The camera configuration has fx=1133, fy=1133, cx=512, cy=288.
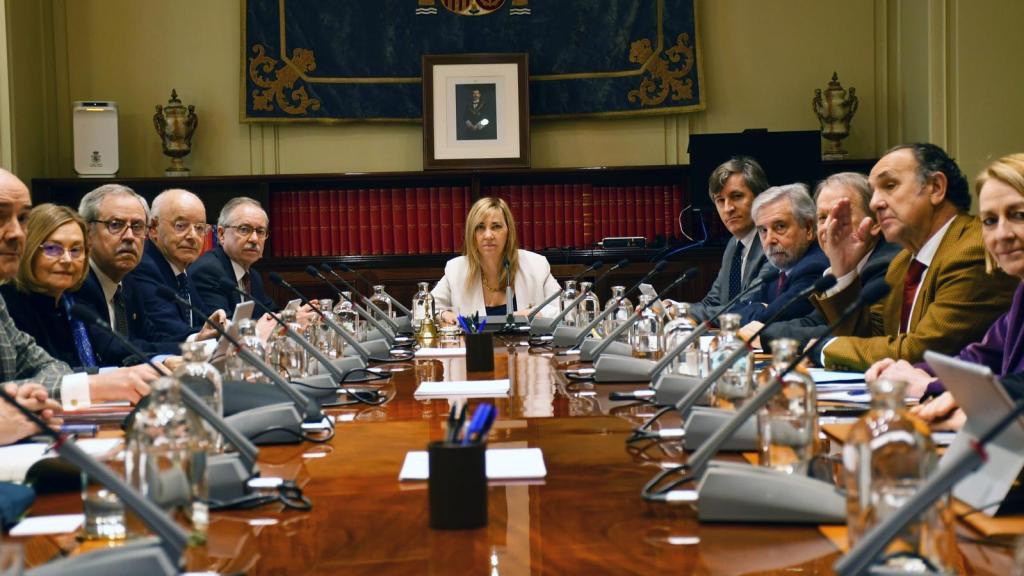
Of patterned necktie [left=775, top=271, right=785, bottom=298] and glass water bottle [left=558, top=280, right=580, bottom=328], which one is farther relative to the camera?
glass water bottle [left=558, top=280, right=580, bottom=328]

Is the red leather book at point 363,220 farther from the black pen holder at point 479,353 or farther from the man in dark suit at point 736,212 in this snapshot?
the black pen holder at point 479,353

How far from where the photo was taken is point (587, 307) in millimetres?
4402

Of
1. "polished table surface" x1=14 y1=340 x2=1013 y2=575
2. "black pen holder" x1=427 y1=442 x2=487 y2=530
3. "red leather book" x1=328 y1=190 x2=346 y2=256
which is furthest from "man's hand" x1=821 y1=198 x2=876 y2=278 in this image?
"red leather book" x1=328 y1=190 x2=346 y2=256

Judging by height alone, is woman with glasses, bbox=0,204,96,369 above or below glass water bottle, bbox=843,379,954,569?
above

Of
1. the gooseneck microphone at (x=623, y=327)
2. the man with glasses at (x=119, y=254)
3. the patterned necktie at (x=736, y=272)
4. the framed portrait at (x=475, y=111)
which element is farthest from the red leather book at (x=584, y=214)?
the gooseneck microphone at (x=623, y=327)

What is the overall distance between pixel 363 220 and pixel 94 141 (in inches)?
59.9

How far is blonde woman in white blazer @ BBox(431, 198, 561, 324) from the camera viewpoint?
5.34 m

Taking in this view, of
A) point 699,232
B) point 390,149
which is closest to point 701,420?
point 699,232

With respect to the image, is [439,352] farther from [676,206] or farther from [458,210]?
[676,206]

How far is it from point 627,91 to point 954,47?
1.78m

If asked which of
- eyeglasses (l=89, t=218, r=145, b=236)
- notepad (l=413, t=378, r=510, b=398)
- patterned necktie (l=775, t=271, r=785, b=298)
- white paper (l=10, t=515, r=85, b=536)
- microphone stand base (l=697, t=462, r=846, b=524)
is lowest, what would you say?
notepad (l=413, t=378, r=510, b=398)

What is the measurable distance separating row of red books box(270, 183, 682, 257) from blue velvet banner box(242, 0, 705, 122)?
0.49 meters

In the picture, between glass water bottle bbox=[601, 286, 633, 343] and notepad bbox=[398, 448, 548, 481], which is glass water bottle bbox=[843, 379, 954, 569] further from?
glass water bottle bbox=[601, 286, 633, 343]

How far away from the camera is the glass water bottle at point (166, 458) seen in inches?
53.4
